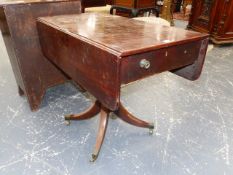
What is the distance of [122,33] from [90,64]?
22 cm

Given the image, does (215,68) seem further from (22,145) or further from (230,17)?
(22,145)

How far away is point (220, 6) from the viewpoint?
3037mm

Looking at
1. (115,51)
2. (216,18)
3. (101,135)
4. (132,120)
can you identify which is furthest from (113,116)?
(216,18)

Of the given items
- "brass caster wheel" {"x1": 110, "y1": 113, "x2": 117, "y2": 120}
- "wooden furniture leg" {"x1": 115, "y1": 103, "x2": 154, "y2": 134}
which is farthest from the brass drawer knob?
"brass caster wheel" {"x1": 110, "y1": 113, "x2": 117, "y2": 120}

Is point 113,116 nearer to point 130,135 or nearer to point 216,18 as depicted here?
point 130,135

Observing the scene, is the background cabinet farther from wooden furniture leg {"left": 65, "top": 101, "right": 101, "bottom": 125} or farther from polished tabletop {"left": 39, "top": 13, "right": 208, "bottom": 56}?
wooden furniture leg {"left": 65, "top": 101, "right": 101, "bottom": 125}

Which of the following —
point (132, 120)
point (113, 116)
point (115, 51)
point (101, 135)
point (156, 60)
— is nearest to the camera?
point (115, 51)

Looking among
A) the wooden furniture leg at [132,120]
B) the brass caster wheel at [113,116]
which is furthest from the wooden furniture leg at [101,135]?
the brass caster wheel at [113,116]

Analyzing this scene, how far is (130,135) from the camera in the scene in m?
1.52

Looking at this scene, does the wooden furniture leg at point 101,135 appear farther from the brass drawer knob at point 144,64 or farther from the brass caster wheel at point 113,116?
the brass drawer knob at point 144,64

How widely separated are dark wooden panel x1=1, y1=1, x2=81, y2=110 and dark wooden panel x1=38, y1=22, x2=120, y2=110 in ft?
0.90

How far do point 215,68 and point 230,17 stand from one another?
3.20 feet

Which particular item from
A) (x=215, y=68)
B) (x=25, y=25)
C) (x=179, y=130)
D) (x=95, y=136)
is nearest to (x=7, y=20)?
(x=25, y=25)

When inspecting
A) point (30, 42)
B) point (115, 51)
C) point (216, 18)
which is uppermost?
point (115, 51)
